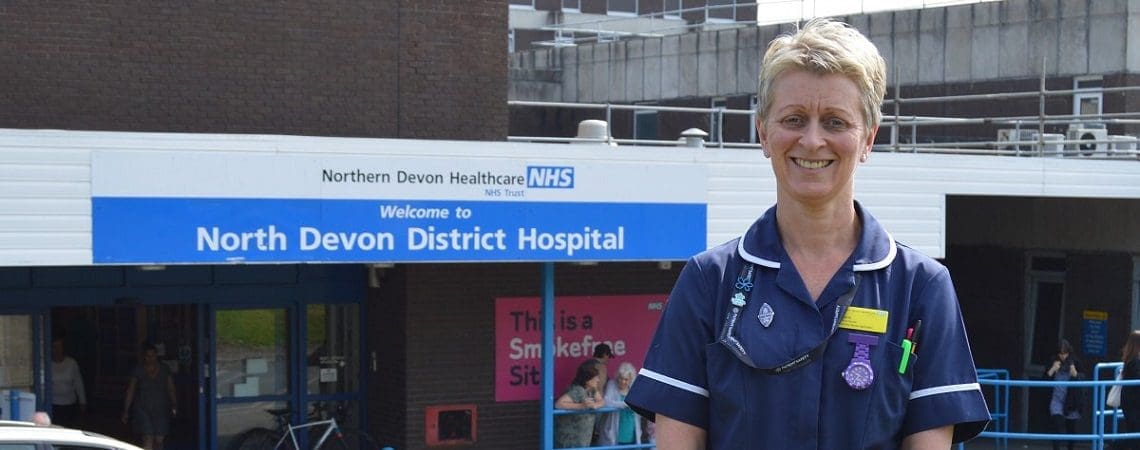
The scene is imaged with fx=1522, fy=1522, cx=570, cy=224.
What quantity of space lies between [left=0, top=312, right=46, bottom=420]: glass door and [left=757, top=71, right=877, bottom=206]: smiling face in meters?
12.8

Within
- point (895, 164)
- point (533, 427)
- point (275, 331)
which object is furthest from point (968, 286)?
point (275, 331)

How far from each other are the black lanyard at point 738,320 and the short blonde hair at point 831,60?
0.34m

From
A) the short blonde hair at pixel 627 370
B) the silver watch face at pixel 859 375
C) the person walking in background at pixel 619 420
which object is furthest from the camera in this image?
the short blonde hair at pixel 627 370

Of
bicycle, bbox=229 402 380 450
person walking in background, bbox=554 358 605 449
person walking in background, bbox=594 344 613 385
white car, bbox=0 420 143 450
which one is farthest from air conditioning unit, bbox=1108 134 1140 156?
white car, bbox=0 420 143 450

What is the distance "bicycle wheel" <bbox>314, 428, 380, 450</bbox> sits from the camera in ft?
51.1

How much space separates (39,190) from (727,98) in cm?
1810

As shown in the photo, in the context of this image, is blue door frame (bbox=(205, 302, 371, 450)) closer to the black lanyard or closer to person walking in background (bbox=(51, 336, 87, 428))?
person walking in background (bbox=(51, 336, 87, 428))

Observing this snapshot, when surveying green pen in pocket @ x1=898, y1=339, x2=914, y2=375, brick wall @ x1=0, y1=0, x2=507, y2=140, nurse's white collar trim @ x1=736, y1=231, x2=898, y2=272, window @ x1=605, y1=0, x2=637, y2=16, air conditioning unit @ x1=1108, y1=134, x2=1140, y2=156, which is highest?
window @ x1=605, y1=0, x2=637, y2=16

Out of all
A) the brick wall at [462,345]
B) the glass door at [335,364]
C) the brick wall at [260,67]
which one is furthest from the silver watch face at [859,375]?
the glass door at [335,364]

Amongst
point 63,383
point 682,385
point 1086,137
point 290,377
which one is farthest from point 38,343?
point 1086,137

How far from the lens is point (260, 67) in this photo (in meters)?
14.7

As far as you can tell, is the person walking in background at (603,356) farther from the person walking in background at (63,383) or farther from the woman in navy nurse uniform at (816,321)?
the woman in navy nurse uniform at (816,321)

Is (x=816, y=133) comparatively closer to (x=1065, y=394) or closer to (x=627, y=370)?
(x=627, y=370)

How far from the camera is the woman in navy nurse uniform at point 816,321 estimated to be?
304 centimetres
